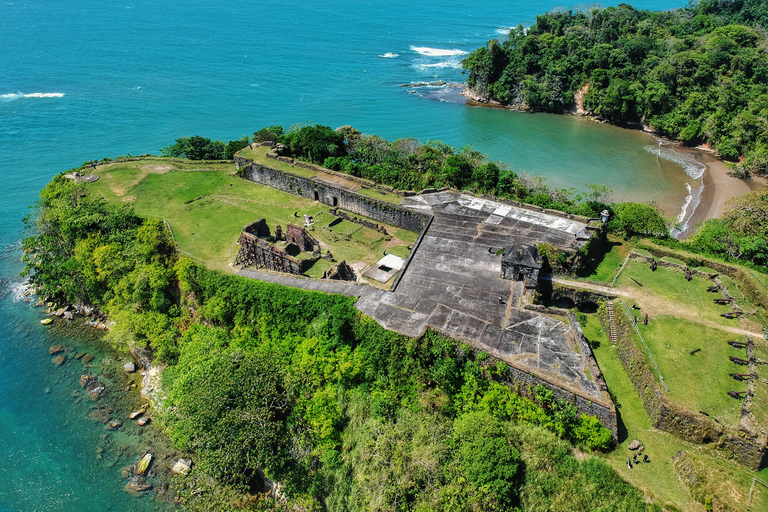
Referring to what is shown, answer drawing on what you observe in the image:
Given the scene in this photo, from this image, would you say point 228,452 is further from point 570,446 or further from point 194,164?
point 194,164

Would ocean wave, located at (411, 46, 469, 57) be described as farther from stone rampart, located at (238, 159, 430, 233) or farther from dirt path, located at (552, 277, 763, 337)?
dirt path, located at (552, 277, 763, 337)

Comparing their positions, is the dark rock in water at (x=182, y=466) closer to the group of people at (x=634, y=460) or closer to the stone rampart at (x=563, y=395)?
the stone rampart at (x=563, y=395)

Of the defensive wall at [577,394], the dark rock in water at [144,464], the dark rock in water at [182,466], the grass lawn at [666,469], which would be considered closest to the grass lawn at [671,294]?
the grass lawn at [666,469]

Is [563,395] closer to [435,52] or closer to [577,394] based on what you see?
[577,394]

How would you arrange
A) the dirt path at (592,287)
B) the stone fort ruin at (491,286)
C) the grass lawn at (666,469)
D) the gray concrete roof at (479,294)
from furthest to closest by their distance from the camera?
the dirt path at (592,287) < the gray concrete roof at (479,294) < the stone fort ruin at (491,286) < the grass lawn at (666,469)

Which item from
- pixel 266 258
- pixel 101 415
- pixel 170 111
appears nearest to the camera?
pixel 101 415

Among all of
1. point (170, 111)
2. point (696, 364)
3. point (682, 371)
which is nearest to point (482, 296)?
point (682, 371)
